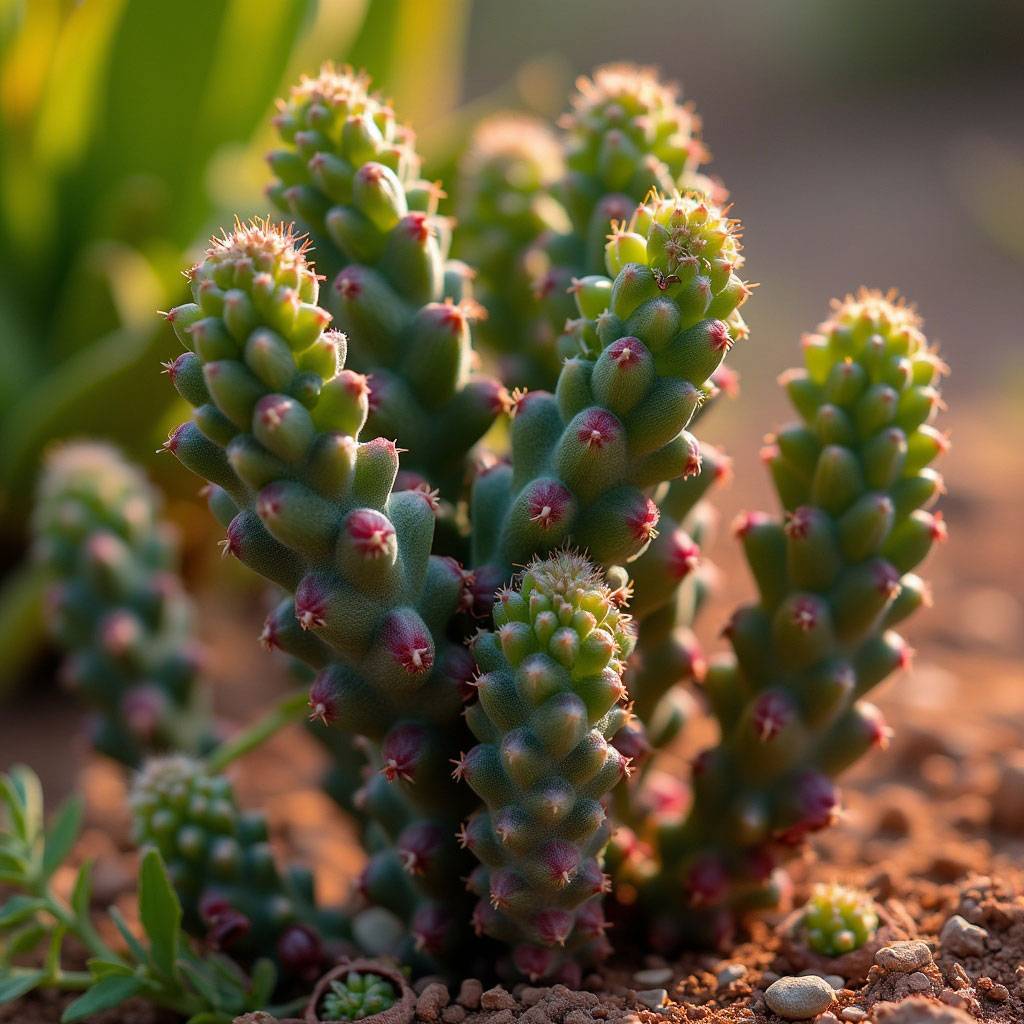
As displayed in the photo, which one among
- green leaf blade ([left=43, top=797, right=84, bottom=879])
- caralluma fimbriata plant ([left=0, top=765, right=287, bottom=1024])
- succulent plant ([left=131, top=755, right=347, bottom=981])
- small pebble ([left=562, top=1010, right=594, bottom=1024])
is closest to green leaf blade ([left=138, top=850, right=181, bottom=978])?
caralluma fimbriata plant ([left=0, top=765, right=287, bottom=1024])

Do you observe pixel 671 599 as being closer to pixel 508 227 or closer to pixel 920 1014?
pixel 920 1014

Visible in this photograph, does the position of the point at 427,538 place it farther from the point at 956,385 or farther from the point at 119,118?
the point at 956,385

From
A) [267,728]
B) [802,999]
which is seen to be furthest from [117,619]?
[802,999]

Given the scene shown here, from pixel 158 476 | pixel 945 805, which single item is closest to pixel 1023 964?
pixel 945 805

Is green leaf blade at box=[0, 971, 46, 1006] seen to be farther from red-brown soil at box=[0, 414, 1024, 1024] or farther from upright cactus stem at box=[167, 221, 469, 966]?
upright cactus stem at box=[167, 221, 469, 966]

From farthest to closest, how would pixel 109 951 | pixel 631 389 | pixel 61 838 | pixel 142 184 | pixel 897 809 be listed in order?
pixel 142 184 < pixel 897 809 < pixel 61 838 < pixel 109 951 < pixel 631 389
